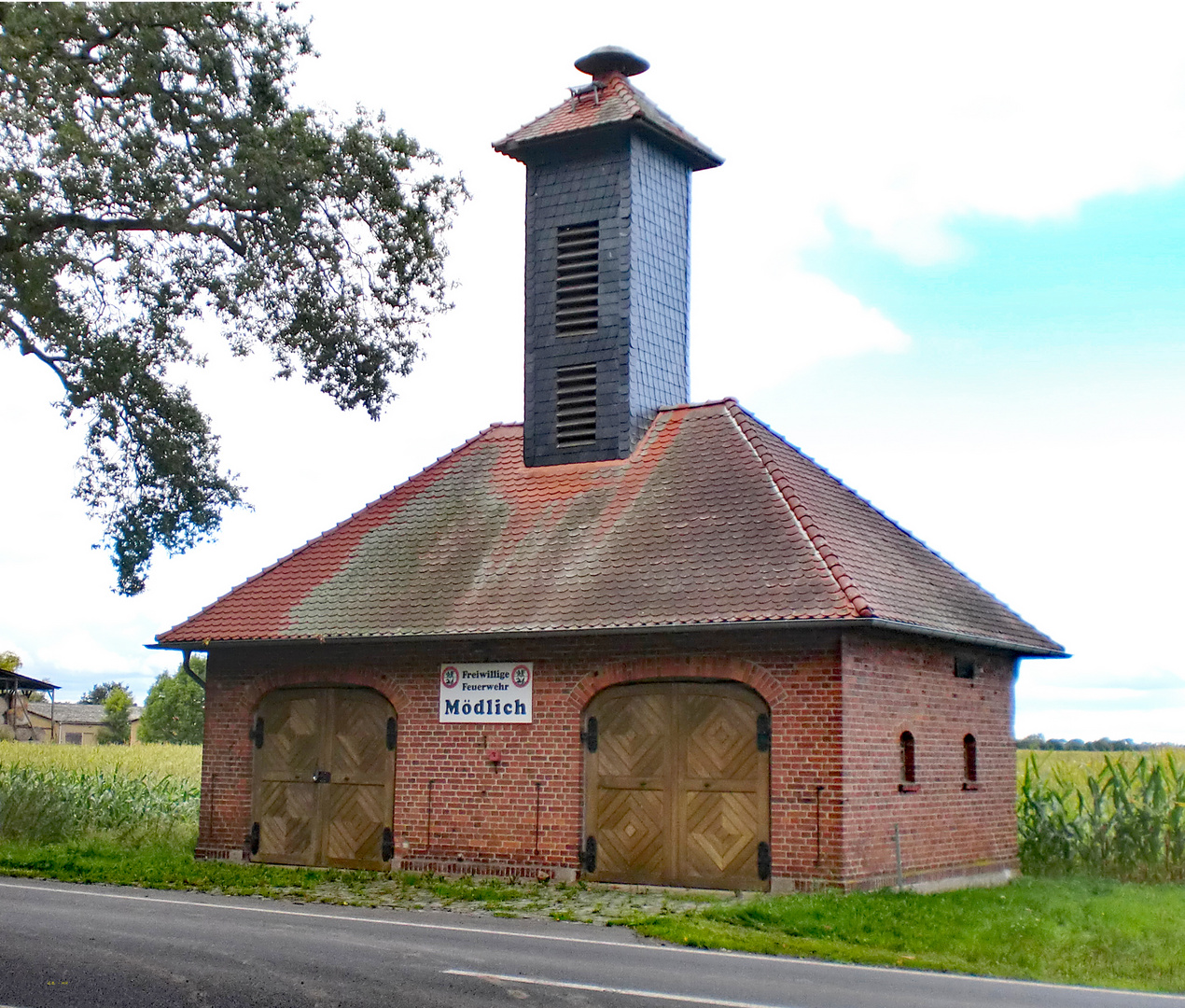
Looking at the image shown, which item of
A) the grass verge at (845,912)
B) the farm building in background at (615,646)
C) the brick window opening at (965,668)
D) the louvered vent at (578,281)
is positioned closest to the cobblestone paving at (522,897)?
the grass verge at (845,912)

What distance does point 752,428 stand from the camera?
19766mm

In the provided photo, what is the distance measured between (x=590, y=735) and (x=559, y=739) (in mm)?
400

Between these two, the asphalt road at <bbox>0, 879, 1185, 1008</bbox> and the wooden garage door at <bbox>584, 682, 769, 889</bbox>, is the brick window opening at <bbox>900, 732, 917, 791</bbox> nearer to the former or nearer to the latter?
the wooden garage door at <bbox>584, 682, 769, 889</bbox>

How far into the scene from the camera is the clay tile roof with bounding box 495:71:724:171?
21109 millimetres

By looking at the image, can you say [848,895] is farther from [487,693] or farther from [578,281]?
[578,281]

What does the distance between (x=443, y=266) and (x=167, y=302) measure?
4.13m

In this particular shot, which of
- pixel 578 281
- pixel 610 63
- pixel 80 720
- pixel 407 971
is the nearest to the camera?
pixel 407 971

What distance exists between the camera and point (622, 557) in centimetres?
1777

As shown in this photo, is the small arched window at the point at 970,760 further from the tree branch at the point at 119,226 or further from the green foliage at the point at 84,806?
the green foliage at the point at 84,806

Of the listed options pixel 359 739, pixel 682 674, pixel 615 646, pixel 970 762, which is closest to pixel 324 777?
pixel 359 739

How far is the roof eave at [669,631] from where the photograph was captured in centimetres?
1540

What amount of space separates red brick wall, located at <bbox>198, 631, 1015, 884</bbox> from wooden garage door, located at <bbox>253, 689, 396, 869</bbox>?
251 mm

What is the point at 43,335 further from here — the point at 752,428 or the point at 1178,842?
the point at 1178,842

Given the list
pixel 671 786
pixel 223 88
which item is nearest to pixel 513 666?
pixel 671 786
